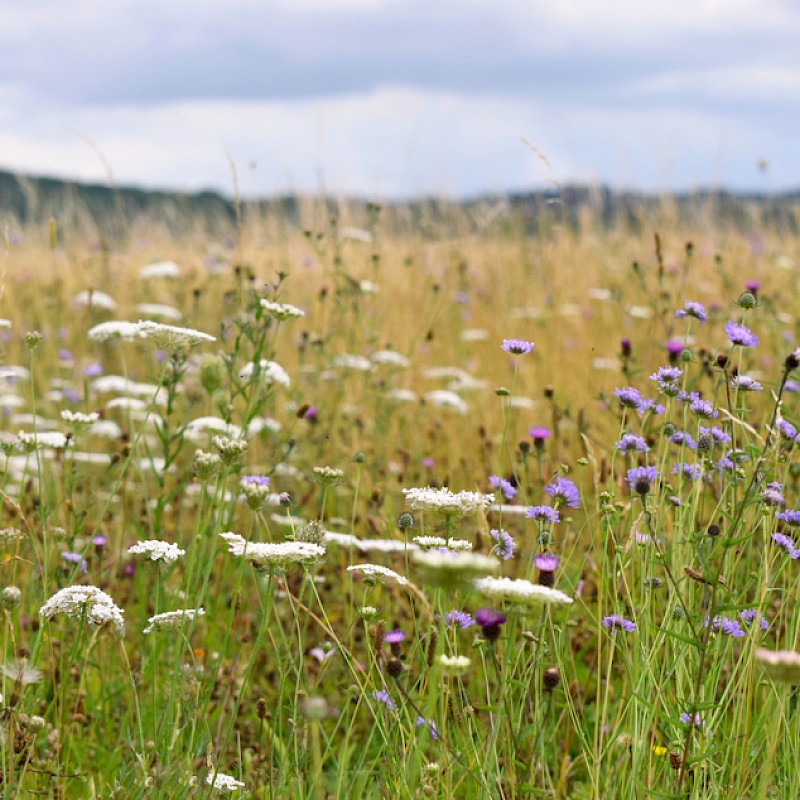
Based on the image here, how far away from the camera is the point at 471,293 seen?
715 centimetres

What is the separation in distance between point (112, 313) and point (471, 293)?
2688 millimetres

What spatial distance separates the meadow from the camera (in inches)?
58.8

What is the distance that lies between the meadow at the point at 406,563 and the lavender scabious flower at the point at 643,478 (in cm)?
2

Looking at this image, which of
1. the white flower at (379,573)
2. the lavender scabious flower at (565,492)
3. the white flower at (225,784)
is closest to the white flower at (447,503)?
the white flower at (379,573)

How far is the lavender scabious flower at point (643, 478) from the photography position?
1.54 metres

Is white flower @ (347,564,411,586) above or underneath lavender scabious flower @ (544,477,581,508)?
underneath

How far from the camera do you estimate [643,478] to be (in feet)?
5.28

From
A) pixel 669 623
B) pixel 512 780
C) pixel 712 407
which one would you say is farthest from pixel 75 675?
pixel 712 407

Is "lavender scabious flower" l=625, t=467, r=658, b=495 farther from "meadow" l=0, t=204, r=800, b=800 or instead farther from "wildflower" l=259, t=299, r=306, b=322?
"wildflower" l=259, t=299, r=306, b=322

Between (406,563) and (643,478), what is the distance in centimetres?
45

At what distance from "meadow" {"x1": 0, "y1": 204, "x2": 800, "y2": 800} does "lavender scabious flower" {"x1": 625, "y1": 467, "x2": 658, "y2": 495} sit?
0.02 metres

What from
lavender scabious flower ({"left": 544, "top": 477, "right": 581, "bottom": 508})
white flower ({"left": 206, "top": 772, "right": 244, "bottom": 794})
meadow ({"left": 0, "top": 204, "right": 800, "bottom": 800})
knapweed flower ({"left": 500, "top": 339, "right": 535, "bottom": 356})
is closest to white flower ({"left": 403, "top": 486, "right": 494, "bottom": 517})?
meadow ({"left": 0, "top": 204, "right": 800, "bottom": 800})

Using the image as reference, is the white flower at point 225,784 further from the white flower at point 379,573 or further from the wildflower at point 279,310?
the wildflower at point 279,310

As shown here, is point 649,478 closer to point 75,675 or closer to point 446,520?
point 446,520
